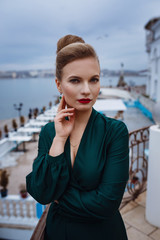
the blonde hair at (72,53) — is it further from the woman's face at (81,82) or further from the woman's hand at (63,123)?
the woman's hand at (63,123)

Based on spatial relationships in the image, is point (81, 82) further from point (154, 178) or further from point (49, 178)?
point (154, 178)

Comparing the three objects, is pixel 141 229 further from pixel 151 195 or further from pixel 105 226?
pixel 105 226

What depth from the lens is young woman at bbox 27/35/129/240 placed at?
1031 mm

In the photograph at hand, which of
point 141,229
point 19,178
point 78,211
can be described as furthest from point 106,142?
point 19,178

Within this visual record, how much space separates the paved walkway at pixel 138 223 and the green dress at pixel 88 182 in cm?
153

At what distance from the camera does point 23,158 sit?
1220 cm

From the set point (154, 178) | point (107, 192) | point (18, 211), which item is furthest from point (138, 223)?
point (18, 211)

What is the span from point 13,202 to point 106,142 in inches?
246

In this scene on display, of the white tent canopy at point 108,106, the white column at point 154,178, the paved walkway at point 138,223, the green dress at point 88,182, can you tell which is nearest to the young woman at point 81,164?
the green dress at point 88,182

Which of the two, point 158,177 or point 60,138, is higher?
point 60,138

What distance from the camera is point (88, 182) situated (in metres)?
1.05

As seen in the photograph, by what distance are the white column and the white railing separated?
4502 mm

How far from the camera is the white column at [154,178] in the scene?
221 cm

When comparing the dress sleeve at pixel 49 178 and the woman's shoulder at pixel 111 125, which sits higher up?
the woman's shoulder at pixel 111 125
